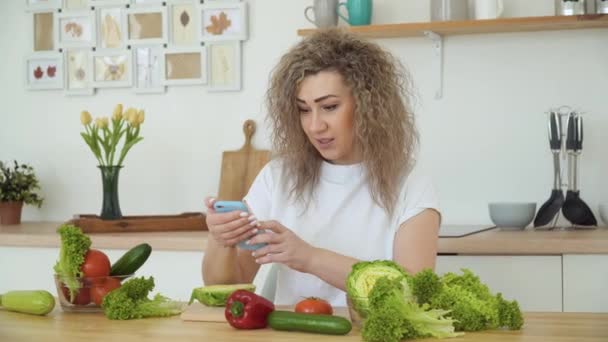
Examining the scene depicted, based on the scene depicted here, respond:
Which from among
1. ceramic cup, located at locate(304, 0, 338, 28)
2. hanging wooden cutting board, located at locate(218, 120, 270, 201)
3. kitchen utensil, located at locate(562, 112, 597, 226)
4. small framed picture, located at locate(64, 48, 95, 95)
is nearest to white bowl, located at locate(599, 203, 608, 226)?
kitchen utensil, located at locate(562, 112, 597, 226)

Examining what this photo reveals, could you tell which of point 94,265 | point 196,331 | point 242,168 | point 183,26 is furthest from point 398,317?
point 183,26

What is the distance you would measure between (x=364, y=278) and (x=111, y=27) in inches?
108

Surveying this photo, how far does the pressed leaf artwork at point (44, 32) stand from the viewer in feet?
14.4

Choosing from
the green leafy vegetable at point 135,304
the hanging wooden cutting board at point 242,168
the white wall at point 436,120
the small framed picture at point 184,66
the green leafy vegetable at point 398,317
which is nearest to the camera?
the green leafy vegetable at point 398,317

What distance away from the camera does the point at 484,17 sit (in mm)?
3619

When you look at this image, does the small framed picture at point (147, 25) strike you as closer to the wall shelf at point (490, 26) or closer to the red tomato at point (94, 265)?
the wall shelf at point (490, 26)

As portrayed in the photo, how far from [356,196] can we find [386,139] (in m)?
0.19

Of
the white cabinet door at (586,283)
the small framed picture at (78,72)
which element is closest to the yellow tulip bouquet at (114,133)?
the small framed picture at (78,72)

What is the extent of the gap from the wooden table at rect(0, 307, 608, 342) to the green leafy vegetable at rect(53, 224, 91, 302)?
0.09 metres

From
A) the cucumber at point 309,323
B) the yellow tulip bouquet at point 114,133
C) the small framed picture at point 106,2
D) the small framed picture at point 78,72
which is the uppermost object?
the small framed picture at point 106,2

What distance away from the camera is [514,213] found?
353 centimetres

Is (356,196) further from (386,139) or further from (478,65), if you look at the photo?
(478,65)

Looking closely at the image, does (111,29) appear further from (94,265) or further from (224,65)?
(94,265)

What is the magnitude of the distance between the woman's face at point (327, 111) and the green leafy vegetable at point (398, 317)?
28.2 inches
